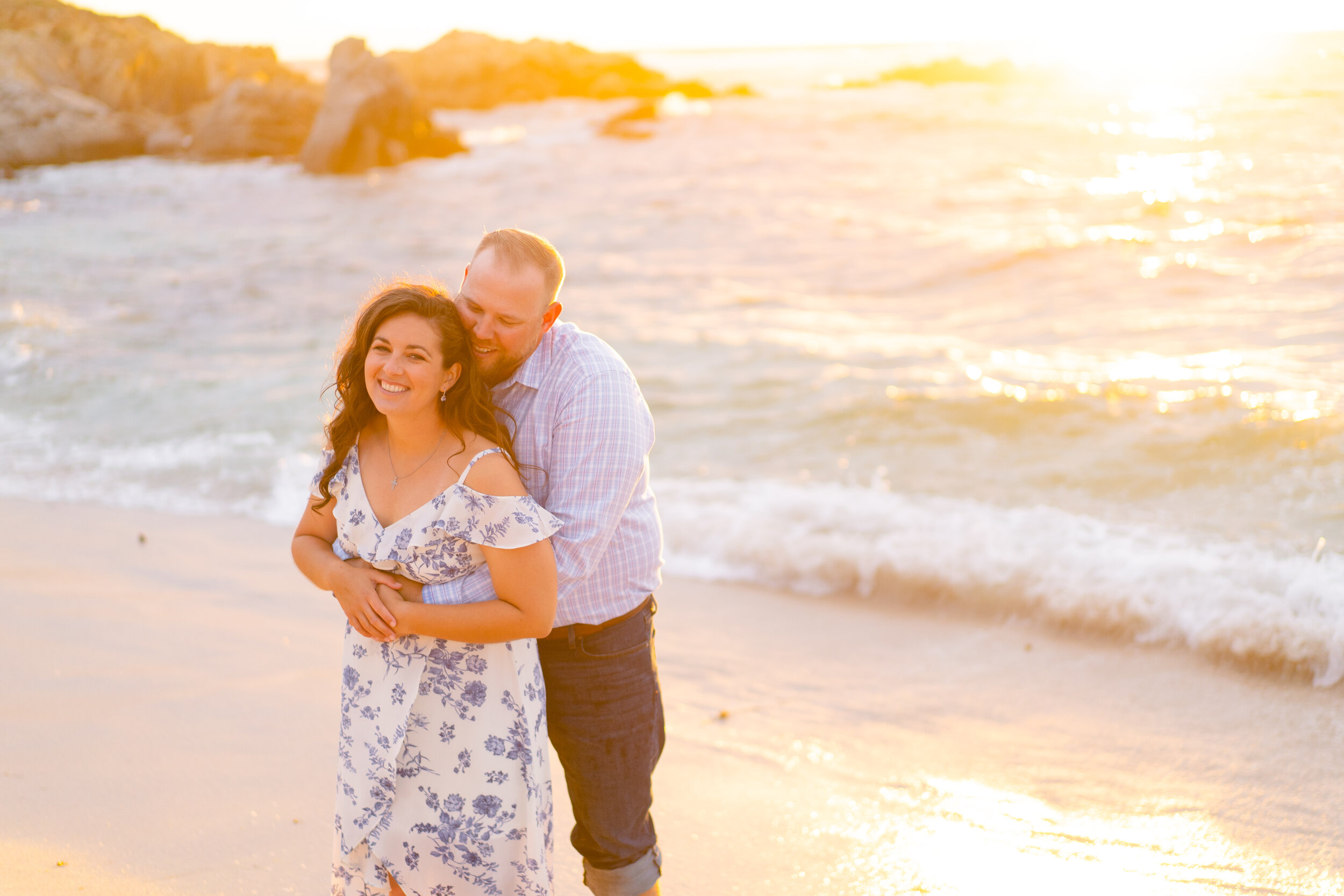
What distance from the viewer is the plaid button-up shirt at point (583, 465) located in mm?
2189

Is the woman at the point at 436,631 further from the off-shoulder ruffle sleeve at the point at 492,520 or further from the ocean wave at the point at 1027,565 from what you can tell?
the ocean wave at the point at 1027,565

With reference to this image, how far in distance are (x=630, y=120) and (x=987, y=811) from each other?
121 feet

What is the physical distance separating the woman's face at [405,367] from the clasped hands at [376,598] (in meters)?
0.36

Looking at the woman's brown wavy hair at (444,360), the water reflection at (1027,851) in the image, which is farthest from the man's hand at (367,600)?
the water reflection at (1027,851)

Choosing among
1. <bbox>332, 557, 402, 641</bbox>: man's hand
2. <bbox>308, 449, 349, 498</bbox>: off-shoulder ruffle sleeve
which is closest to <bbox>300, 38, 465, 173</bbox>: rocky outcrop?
<bbox>308, 449, 349, 498</bbox>: off-shoulder ruffle sleeve

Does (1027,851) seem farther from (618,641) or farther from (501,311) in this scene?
(501,311)

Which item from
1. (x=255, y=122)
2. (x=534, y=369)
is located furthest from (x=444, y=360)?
(x=255, y=122)

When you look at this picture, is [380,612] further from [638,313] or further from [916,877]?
[638,313]

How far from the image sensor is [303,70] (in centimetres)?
3234

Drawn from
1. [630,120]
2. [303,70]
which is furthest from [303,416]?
[630,120]

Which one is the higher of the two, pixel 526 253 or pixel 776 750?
pixel 526 253

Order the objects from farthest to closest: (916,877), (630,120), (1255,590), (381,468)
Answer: (630,120)
(1255,590)
(916,877)
(381,468)

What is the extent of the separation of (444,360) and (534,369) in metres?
0.24

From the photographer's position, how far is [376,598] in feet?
7.00
